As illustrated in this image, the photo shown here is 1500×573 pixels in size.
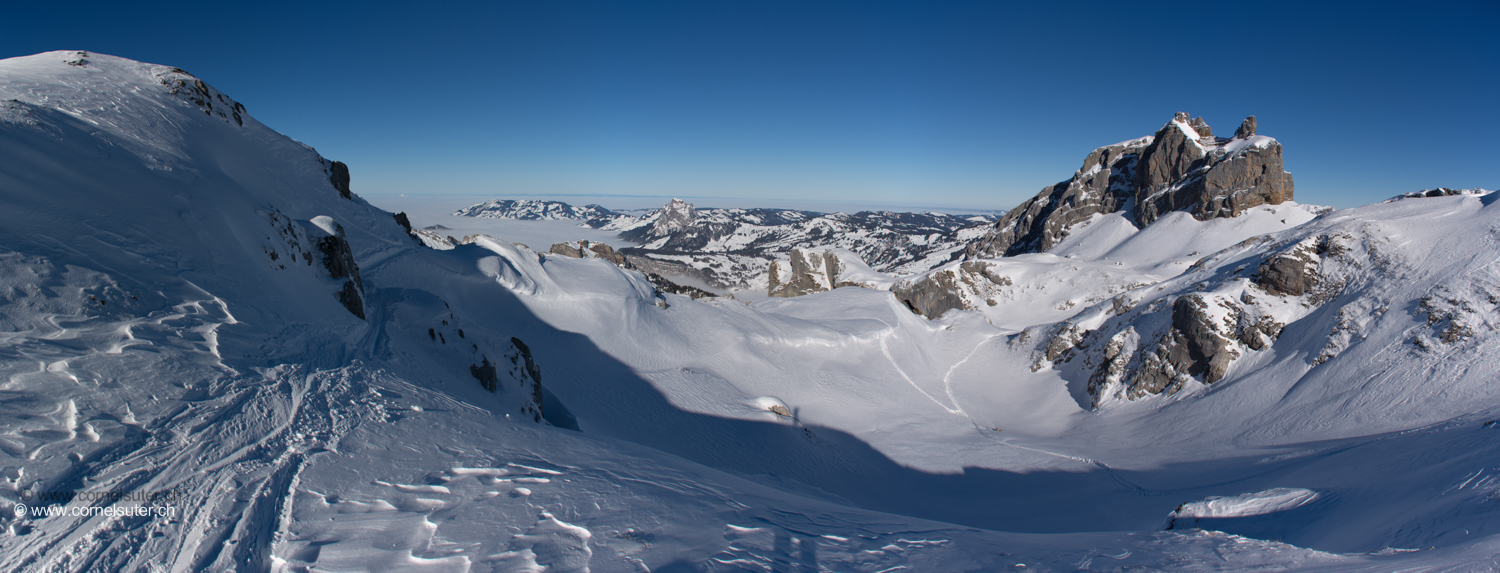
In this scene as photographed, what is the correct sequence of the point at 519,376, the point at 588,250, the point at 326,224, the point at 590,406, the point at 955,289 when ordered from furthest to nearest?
1. the point at 588,250
2. the point at 955,289
3. the point at 590,406
4. the point at 326,224
5. the point at 519,376

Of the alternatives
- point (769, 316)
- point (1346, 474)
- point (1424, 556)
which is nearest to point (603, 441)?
point (1424, 556)

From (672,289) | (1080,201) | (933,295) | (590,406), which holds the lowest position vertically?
(590,406)

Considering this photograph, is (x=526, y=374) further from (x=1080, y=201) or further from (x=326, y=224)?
(x=1080, y=201)

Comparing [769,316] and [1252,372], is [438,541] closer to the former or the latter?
[769,316]

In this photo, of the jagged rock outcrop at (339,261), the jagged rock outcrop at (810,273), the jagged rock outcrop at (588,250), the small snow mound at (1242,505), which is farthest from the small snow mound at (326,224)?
the jagged rock outcrop at (810,273)

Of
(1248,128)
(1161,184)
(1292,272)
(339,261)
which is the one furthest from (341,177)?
(1248,128)

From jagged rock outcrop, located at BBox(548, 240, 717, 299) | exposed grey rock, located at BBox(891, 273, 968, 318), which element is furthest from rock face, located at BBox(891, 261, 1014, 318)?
jagged rock outcrop, located at BBox(548, 240, 717, 299)
